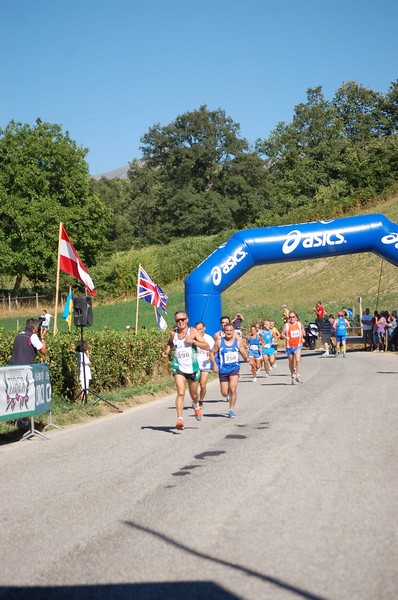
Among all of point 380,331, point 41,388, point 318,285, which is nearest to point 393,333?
point 380,331

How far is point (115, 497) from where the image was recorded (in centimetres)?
863

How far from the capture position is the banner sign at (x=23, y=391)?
539 inches

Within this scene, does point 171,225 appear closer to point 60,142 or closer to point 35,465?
point 60,142

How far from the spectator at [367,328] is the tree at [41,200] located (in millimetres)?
34021

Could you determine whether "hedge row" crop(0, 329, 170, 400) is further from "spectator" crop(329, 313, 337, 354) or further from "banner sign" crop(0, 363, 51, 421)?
"spectator" crop(329, 313, 337, 354)

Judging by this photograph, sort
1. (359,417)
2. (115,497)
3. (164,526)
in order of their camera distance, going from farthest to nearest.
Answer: (359,417) → (115,497) → (164,526)

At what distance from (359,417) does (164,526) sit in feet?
25.6

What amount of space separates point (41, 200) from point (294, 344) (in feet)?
166

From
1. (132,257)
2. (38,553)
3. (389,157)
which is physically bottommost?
(38,553)

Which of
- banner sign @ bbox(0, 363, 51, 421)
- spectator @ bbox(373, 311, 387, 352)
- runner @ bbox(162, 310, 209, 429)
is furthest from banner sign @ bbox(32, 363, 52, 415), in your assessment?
spectator @ bbox(373, 311, 387, 352)

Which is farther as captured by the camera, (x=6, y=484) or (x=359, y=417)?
(x=359, y=417)

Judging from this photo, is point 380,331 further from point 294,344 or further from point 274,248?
point 294,344

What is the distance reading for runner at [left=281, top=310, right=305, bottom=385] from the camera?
23141 mm

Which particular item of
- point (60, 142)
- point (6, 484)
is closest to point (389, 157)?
point (60, 142)
